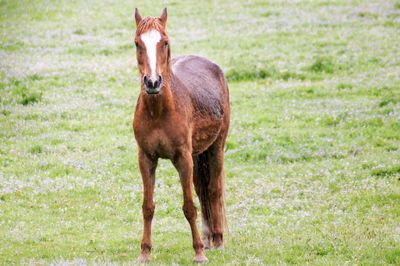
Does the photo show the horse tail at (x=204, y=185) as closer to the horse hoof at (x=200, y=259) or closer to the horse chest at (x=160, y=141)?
the horse hoof at (x=200, y=259)

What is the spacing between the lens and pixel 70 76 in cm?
2806

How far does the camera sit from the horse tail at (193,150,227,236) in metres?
13.2

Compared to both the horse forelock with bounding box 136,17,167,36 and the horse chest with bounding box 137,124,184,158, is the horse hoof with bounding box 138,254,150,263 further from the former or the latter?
the horse forelock with bounding box 136,17,167,36

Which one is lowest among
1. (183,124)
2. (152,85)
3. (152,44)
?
(183,124)

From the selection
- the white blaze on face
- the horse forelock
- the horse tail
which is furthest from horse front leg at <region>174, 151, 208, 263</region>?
the horse forelock

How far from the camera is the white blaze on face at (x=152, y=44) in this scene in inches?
412

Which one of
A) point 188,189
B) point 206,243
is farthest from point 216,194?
point 188,189

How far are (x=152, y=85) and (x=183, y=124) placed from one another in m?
1.29

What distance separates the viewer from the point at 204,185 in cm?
1320

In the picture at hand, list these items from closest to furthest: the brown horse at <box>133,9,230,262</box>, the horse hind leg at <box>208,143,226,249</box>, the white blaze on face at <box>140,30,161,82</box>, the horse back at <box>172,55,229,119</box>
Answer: the white blaze on face at <box>140,30,161,82</box> < the brown horse at <box>133,9,230,262</box> < the horse back at <box>172,55,229,119</box> < the horse hind leg at <box>208,143,226,249</box>

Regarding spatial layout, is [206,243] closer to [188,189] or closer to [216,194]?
[216,194]

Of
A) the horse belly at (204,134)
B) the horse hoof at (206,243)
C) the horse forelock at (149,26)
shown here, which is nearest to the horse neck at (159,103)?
the horse forelock at (149,26)

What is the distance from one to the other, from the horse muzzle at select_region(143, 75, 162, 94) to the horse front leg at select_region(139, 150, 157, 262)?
1.43 m

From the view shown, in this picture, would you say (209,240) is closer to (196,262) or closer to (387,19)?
(196,262)
